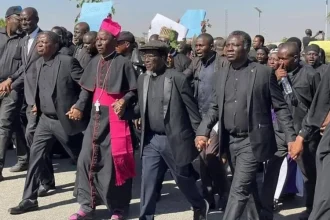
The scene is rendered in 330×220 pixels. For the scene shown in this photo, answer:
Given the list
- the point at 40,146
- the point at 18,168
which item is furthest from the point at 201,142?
the point at 18,168

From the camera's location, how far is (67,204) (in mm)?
6645

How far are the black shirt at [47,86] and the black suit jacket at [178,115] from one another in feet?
4.31

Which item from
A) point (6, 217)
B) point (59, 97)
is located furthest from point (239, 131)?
point (6, 217)

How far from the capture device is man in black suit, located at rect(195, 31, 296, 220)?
492cm

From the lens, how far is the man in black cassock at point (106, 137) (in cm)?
586

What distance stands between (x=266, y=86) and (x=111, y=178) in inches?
79.8

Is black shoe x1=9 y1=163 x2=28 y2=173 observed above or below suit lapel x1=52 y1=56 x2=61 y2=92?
below

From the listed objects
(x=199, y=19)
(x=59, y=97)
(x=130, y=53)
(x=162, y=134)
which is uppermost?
(x=199, y=19)

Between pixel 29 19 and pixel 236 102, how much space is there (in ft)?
11.5

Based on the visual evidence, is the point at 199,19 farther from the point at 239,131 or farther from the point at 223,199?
the point at 239,131

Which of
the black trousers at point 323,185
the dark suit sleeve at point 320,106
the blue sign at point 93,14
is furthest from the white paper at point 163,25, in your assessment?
the black trousers at point 323,185

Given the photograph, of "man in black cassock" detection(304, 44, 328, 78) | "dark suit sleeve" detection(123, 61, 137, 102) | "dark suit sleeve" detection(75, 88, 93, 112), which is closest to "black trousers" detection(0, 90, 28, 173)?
"dark suit sleeve" detection(75, 88, 93, 112)

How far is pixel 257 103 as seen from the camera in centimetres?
495

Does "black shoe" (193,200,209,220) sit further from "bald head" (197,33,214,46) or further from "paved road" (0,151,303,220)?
"bald head" (197,33,214,46)
